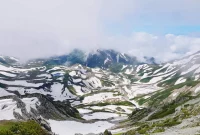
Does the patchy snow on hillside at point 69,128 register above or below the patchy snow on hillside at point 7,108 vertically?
below

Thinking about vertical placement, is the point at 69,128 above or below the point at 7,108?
below

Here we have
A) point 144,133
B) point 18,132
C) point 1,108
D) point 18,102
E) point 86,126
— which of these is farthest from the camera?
point 86,126

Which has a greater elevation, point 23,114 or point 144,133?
point 23,114

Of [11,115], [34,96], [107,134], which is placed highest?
[34,96]

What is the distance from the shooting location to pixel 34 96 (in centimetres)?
16762

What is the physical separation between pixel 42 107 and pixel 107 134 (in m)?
67.7

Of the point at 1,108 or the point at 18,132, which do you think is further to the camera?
the point at 1,108

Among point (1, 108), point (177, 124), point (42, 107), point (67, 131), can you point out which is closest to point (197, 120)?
point (177, 124)

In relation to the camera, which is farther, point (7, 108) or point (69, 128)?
point (69, 128)

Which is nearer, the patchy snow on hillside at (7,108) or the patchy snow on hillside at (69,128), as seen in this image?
the patchy snow on hillside at (7,108)

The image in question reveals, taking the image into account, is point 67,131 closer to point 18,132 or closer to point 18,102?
point 18,102

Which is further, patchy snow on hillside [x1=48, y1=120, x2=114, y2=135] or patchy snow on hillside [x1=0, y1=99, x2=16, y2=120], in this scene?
patchy snow on hillside [x1=48, y1=120, x2=114, y2=135]

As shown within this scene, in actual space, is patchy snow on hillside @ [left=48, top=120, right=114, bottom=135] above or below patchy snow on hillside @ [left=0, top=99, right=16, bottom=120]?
below

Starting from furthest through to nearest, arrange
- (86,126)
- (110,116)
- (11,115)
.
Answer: (110,116) < (86,126) < (11,115)
